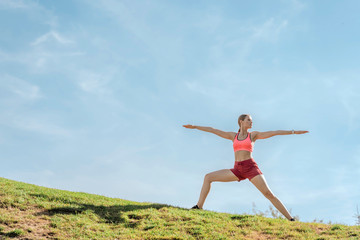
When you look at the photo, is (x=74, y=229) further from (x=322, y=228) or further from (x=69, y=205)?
(x=322, y=228)

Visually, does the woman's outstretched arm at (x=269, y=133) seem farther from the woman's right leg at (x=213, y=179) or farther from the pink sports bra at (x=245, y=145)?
the woman's right leg at (x=213, y=179)

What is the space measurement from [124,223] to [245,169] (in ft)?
14.3

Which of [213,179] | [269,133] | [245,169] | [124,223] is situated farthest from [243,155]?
[124,223]

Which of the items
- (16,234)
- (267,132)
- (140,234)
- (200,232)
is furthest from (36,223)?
(267,132)

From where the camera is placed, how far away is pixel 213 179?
13961mm

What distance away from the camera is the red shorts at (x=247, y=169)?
13.5 meters

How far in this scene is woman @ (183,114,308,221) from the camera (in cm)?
1343

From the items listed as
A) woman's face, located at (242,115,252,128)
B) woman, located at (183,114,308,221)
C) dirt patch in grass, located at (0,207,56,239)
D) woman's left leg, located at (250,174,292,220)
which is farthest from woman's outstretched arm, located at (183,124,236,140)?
dirt patch in grass, located at (0,207,56,239)

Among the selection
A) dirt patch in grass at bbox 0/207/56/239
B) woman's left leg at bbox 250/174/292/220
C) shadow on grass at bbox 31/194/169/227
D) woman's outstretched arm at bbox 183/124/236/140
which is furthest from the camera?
woman's outstretched arm at bbox 183/124/236/140

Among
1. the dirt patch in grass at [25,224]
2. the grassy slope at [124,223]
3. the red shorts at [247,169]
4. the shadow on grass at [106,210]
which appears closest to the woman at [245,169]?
the red shorts at [247,169]

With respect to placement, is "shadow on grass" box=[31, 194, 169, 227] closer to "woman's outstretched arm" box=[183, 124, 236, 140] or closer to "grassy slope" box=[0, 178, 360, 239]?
"grassy slope" box=[0, 178, 360, 239]

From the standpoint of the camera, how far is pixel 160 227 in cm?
1202

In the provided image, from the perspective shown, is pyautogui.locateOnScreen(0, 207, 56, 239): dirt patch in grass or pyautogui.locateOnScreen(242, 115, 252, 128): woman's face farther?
pyautogui.locateOnScreen(242, 115, 252, 128): woman's face

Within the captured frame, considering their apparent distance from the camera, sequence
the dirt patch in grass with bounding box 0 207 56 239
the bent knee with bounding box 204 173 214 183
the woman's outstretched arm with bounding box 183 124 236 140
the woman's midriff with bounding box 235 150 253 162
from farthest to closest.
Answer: the woman's outstretched arm with bounding box 183 124 236 140, the bent knee with bounding box 204 173 214 183, the woman's midriff with bounding box 235 150 253 162, the dirt patch in grass with bounding box 0 207 56 239
